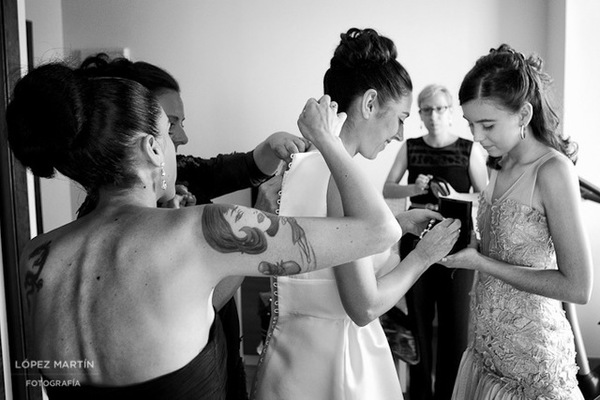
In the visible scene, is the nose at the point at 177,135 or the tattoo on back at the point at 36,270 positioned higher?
the nose at the point at 177,135

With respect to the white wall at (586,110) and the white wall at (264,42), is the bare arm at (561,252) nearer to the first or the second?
the white wall at (586,110)

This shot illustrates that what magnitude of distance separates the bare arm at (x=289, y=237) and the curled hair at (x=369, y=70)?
43 centimetres

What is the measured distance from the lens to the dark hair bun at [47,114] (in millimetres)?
885

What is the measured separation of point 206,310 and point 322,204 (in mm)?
389

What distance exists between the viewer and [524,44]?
3.84m

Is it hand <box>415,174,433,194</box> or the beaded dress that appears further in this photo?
hand <box>415,174,433,194</box>

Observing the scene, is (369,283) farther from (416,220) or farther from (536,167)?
(536,167)

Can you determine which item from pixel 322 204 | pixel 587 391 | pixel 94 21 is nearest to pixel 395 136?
pixel 322 204

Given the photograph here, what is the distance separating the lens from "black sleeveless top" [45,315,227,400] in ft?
2.94

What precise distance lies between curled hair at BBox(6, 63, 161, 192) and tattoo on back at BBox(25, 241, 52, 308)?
0.45 feet

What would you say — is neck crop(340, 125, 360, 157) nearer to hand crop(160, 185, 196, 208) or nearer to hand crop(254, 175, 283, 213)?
hand crop(254, 175, 283, 213)

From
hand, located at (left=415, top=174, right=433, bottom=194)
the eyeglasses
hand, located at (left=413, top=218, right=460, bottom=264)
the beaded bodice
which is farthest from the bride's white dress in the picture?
the eyeglasses

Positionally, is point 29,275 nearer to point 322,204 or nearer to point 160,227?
A: point 160,227

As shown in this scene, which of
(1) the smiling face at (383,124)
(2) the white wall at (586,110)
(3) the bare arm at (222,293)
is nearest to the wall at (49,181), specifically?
(3) the bare arm at (222,293)
